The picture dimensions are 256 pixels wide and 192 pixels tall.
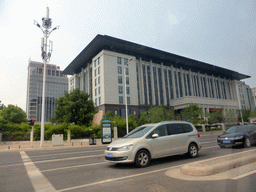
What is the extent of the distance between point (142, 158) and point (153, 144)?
73 centimetres

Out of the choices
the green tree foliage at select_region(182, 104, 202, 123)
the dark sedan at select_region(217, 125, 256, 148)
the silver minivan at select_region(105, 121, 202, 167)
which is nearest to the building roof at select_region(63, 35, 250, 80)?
the green tree foliage at select_region(182, 104, 202, 123)

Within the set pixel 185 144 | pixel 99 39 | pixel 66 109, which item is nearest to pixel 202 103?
pixel 99 39

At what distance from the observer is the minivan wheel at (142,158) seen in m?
6.76

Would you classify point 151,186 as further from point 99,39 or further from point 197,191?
point 99,39

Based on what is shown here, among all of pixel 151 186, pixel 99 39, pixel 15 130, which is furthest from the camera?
pixel 99 39

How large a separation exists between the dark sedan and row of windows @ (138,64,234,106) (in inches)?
1698

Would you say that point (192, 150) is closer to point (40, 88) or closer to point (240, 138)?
point (240, 138)

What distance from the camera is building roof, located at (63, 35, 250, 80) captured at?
52500 mm

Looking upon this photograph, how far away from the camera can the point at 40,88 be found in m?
139

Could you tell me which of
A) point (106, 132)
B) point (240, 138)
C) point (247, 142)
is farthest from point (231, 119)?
point (240, 138)

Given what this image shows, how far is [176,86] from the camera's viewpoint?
6731 centimetres

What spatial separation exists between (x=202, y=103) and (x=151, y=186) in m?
62.1

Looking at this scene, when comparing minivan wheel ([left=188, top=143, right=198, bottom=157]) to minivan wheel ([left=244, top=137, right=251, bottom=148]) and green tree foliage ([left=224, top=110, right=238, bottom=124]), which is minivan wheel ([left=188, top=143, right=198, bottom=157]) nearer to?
minivan wheel ([left=244, top=137, right=251, bottom=148])

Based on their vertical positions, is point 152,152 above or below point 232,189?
above
